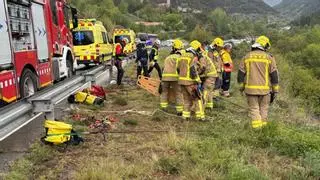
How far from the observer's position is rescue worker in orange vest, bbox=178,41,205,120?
9945 millimetres

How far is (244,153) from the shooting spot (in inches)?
276

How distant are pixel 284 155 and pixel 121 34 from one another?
31.7m

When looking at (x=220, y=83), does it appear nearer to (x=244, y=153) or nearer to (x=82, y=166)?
(x=244, y=153)

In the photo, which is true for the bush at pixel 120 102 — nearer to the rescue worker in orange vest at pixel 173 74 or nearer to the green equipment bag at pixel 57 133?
the rescue worker in orange vest at pixel 173 74

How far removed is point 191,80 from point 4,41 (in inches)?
154

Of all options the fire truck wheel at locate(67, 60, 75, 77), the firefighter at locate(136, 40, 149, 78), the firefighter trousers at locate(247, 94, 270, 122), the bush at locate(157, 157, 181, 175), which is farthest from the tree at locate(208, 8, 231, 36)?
the bush at locate(157, 157, 181, 175)

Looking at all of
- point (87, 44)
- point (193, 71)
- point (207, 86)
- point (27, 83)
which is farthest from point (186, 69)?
point (87, 44)

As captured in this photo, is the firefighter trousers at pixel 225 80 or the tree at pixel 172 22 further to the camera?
the tree at pixel 172 22

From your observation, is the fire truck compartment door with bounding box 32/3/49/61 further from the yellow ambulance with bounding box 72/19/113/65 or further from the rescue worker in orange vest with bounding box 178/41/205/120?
the yellow ambulance with bounding box 72/19/113/65

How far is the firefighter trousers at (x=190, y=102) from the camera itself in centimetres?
Answer: 1000

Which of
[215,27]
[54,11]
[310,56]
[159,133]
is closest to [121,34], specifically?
[54,11]

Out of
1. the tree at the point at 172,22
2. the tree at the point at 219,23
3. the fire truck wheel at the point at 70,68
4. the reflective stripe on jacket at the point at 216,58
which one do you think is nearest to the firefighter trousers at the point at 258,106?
the reflective stripe on jacket at the point at 216,58

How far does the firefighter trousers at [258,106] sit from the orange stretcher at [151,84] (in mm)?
4033

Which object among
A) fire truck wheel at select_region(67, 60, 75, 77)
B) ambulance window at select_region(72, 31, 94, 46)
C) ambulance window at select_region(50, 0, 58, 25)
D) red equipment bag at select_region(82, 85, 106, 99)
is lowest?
red equipment bag at select_region(82, 85, 106, 99)
